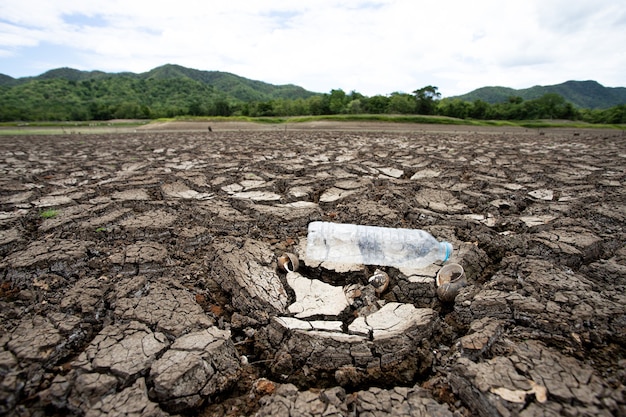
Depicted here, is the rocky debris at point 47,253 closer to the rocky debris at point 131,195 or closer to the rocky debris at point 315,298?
the rocky debris at point 131,195

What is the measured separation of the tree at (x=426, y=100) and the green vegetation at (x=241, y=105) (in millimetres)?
18

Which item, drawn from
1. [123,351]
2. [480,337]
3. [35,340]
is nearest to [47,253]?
[35,340]

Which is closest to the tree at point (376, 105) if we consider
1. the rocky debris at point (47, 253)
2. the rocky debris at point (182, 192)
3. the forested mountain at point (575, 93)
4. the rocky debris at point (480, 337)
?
the rocky debris at point (182, 192)

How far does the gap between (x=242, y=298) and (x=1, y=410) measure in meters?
0.90

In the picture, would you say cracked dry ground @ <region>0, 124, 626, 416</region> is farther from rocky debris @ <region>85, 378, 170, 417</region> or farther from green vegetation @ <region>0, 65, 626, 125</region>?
green vegetation @ <region>0, 65, 626, 125</region>

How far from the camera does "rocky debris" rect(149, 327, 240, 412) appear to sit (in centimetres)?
104

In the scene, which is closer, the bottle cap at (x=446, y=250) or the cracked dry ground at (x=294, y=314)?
the cracked dry ground at (x=294, y=314)

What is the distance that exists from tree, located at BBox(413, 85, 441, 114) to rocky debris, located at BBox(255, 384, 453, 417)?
31121 millimetres

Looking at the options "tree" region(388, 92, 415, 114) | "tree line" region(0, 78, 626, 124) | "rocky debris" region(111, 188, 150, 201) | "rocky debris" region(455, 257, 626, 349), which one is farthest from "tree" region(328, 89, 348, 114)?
"rocky debris" region(455, 257, 626, 349)

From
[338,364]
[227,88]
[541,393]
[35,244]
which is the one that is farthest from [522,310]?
[227,88]

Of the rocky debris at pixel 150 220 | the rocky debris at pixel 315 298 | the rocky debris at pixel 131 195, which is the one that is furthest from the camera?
the rocky debris at pixel 131 195

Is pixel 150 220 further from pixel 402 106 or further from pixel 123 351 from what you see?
pixel 402 106

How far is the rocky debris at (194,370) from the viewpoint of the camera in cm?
104

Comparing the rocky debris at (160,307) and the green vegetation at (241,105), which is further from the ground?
the green vegetation at (241,105)
